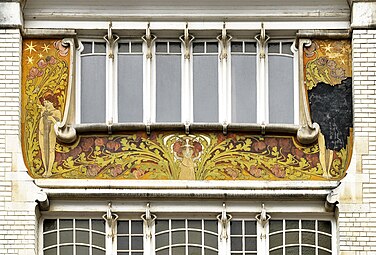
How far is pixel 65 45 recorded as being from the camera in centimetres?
3167

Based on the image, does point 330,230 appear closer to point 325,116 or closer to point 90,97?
point 325,116

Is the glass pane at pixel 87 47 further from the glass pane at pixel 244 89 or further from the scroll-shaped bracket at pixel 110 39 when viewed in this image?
the glass pane at pixel 244 89

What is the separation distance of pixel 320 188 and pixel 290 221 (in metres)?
0.74

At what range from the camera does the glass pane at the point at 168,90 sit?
31.5 metres

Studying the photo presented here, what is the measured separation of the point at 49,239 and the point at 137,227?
1.43 metres

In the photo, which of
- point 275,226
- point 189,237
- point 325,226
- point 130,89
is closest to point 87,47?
point 130,89

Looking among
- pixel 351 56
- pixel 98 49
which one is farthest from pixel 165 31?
pixel 351 56

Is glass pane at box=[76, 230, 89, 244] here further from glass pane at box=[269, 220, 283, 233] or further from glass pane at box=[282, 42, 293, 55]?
glass pane at box=[282, 42, 293, 55]

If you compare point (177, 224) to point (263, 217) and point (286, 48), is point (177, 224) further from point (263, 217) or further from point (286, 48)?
point (286, 48)

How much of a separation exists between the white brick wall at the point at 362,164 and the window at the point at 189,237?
0.54 meters

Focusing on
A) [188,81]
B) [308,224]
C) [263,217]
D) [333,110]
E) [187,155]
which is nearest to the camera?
[263,217]

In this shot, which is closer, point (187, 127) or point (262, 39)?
point (187, 127)

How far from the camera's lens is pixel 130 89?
31578 mm

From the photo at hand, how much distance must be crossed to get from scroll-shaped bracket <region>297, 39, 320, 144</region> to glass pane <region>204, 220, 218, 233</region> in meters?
1.93
